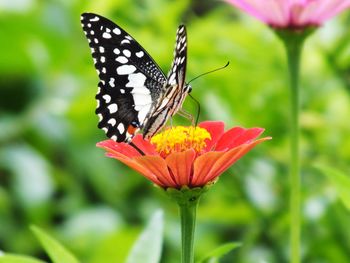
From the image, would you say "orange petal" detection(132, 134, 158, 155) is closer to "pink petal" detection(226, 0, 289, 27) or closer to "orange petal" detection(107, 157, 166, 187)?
"orange petal" detection(107, 157, 166, 187)

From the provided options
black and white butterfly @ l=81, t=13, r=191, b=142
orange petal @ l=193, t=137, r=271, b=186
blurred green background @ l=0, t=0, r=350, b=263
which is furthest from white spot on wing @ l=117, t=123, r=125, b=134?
blurred green background @ l=0, t=0, r=350, b=263

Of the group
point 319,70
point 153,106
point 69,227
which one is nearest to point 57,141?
point 69,227

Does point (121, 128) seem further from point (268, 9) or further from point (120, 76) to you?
point (268, 9)

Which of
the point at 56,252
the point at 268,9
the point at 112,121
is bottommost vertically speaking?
the point at 56,252

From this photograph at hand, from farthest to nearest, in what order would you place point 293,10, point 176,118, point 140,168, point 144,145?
point 176,118 → point 293,10 → point 144,145 → point 140,168

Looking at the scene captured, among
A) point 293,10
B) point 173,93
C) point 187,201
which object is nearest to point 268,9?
point 293,10

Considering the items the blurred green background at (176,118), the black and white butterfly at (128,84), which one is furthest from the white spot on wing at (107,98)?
the blurred green background at (176,118)

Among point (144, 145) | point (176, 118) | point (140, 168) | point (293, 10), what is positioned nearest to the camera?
point (140, 168)

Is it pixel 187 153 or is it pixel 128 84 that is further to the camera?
pixel 128 84
